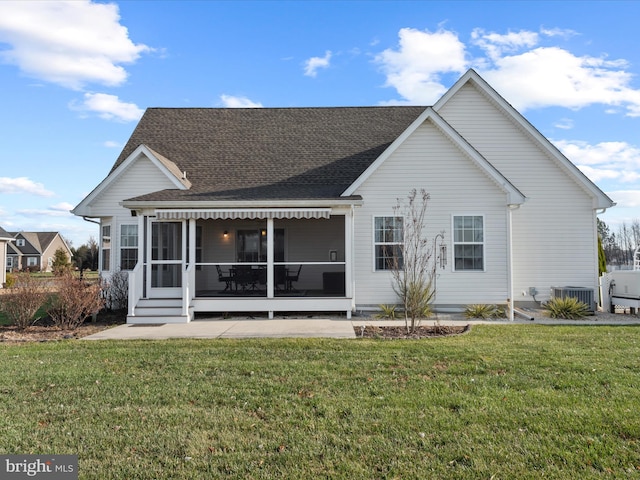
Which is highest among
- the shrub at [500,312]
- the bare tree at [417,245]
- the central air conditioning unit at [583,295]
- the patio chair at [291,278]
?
the bare tree at [417,245]

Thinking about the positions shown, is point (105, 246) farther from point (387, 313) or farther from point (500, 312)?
point (500, 312)

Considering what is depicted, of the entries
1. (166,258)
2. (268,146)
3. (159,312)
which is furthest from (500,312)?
(166,258)

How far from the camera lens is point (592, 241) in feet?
49.1

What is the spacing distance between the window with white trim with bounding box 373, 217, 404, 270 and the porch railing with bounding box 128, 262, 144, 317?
298 inches

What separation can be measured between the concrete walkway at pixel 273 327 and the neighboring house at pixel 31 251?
7149cm

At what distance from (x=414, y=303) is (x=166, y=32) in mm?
12280

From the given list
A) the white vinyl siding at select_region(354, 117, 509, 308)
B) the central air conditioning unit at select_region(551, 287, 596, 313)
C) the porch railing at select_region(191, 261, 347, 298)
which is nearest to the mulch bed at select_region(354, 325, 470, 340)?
the white vinyl siding at select_region(354, 117, 509, 308)

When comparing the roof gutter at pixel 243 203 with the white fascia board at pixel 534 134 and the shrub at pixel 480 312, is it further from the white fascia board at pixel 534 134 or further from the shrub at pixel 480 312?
the white fascia board at pixel 534 134

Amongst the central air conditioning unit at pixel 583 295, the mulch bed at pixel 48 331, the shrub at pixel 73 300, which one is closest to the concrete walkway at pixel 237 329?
the mulch bed at pixel 48 331

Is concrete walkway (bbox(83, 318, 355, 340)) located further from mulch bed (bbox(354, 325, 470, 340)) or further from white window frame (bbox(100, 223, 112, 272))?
white window frame (bbox(100, 223, 112, 272))

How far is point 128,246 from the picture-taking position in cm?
1570

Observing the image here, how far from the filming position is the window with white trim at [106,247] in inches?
635

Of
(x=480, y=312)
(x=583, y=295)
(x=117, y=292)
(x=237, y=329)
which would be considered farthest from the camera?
(x=117, y=292)

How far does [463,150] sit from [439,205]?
194 cm
